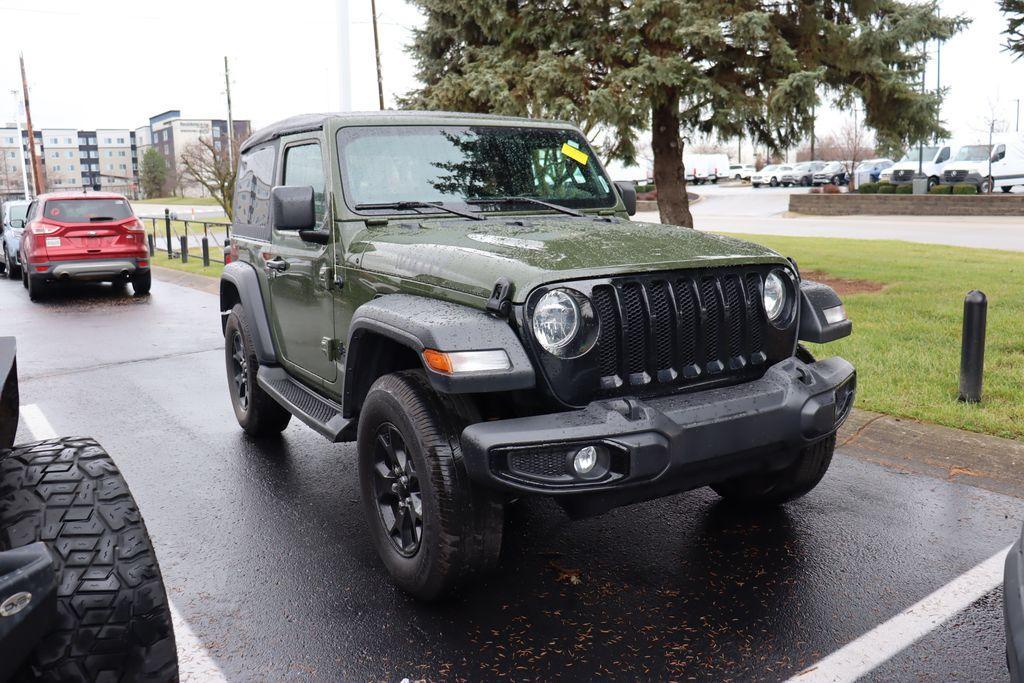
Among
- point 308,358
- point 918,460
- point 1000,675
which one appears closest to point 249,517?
point 308,358

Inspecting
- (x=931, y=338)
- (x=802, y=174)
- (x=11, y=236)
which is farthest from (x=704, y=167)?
(x=931, y=338)

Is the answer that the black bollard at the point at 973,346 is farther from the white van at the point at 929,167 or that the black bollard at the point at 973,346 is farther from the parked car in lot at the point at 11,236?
the white van at the point at 929,167

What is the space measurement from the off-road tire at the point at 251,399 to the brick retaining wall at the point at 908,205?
1082 inches

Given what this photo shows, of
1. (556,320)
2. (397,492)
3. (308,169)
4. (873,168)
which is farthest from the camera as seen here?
(873,168)

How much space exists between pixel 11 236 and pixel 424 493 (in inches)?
746

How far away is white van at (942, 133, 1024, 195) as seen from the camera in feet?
111

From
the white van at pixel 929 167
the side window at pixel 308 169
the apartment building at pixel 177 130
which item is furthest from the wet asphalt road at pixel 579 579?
the apartment building at pixel 177 130

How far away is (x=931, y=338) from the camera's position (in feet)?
26.0

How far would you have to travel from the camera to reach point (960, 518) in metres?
4.37

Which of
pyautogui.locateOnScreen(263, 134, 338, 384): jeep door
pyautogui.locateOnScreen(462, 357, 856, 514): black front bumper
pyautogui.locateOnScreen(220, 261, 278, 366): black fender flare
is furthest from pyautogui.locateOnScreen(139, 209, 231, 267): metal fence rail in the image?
pyautogui.locateOnScreen(462, 357, 856, 514): black front bumper

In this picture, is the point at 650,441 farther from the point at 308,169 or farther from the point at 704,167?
the point at 704,167

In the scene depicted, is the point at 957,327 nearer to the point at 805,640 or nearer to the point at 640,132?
the point at 640,132

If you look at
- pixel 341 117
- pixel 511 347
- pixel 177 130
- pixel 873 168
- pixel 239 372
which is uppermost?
pixel 177 130

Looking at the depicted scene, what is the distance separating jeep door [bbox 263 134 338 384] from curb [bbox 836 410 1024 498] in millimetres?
3243
